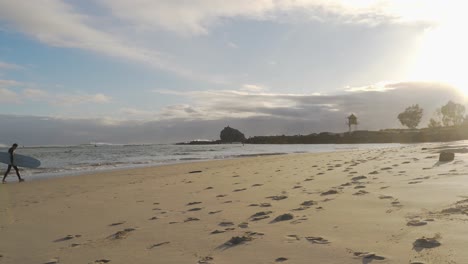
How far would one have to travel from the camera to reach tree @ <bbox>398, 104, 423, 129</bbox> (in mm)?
118438

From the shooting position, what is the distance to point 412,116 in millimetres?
118938

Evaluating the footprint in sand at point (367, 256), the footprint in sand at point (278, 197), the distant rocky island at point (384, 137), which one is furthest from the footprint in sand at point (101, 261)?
the distant rocky island at point (384, 137)

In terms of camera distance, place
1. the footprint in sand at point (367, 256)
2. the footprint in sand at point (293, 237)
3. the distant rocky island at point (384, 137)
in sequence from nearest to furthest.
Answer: the footprint in sand at point (367, 256) → the footprint in sand at point (293, 237) → the distant rocky island at point (384, 137)

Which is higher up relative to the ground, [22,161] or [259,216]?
[22,161]

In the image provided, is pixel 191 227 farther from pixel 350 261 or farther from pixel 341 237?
pixel 350 261

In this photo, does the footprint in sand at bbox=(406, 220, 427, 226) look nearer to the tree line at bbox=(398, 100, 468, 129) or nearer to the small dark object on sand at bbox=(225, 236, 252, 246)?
the small dark object on sand at bbox=(225, 236, 252, 246)

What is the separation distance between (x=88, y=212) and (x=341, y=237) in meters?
5.44

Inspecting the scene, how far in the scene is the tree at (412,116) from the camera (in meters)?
118

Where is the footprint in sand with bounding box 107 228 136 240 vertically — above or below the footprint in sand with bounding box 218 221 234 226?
below

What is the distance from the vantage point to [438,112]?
11438cm

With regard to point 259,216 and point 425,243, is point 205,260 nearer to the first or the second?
point 259,216

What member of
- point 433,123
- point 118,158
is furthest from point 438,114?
point 118,158

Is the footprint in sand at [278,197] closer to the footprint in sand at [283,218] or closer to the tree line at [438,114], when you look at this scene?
the footprint in sand at [283,218]

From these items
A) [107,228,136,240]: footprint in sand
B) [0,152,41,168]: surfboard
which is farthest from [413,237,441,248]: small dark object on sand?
[0,152,41,168]: surfboard
